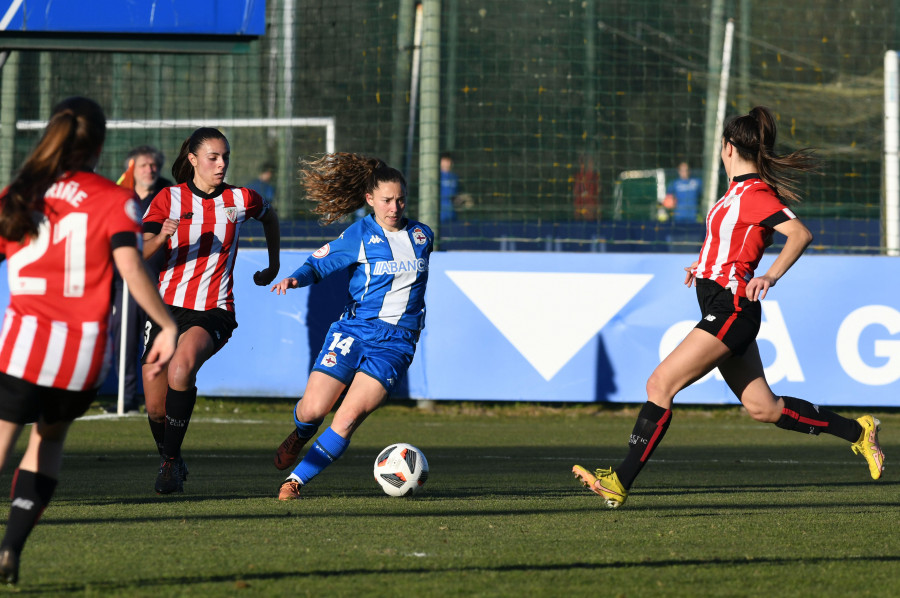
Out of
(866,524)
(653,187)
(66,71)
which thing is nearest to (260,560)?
(866,524)

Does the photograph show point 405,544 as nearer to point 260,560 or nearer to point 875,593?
point 260,560

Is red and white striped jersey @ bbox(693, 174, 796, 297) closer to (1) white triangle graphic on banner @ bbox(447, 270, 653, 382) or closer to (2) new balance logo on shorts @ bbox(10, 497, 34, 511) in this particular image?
(2) new balance logo on shorts @ bbox(10, 497, 34, 511)

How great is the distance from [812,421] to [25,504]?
4147mm

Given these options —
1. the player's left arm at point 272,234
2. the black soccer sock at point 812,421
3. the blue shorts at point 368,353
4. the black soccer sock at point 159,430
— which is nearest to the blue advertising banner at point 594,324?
the player's left arm at point 272,234

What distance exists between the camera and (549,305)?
11.5 meters

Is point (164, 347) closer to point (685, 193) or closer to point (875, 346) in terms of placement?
point (875, 346)

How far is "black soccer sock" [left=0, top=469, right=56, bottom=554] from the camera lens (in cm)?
390

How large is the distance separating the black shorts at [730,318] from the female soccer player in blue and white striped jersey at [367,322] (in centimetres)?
153

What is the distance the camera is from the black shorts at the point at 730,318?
604 centimetres

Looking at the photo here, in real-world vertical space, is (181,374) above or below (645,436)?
above

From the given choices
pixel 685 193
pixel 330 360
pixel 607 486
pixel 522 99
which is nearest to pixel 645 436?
pixel 607 486

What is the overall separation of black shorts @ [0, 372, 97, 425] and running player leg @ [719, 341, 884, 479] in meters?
3.45

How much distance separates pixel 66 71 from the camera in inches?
777

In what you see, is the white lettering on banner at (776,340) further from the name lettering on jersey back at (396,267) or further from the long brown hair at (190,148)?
the long brown hair at (190,148)
